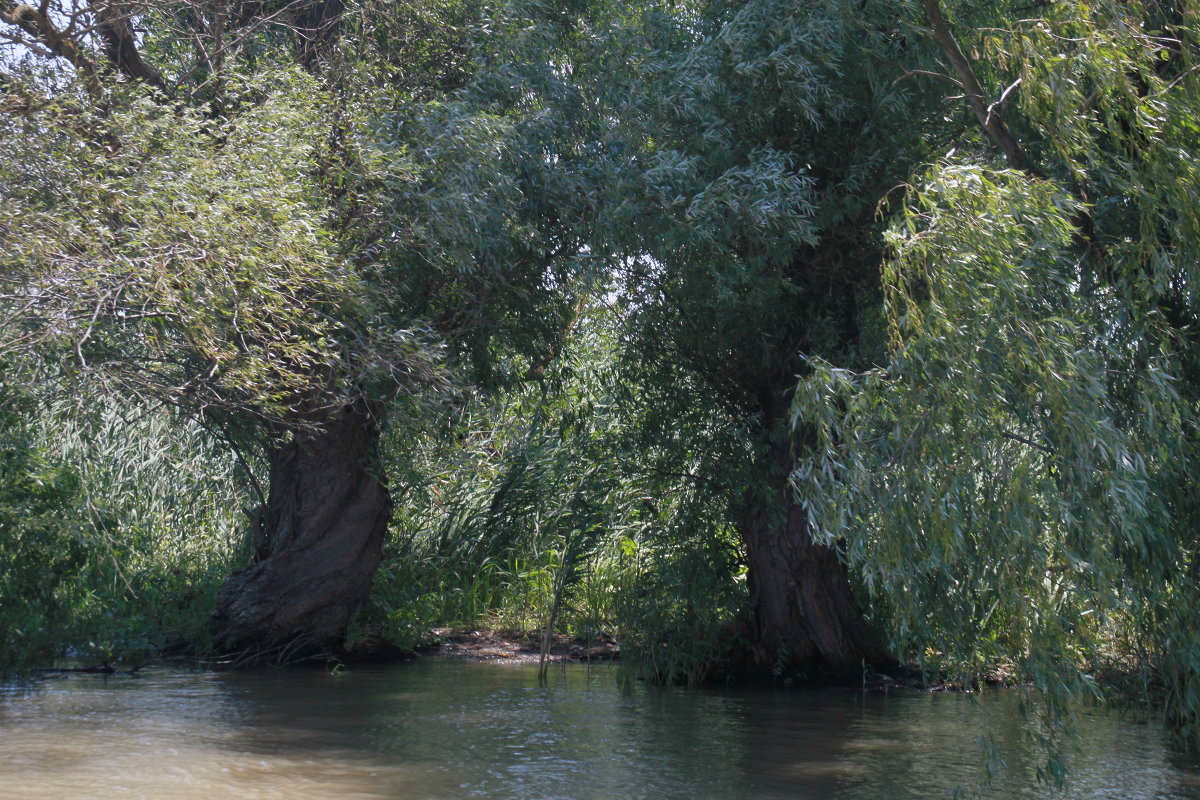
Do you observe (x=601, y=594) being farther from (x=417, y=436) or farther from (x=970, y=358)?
(x=970, y=358)

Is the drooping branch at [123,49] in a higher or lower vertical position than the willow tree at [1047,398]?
higher

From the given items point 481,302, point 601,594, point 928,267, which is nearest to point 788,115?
point 481,302

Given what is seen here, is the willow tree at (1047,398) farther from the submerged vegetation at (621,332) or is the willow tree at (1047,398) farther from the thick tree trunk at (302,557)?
the thick tree trunk at (302,557)

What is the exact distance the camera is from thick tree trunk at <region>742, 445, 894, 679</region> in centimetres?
1130

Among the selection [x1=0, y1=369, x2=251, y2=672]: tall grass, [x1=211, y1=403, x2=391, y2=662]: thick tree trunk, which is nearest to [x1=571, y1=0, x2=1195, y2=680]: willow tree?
[x1=211, y1=403, x2=391, y2=662]: thick tree trunk

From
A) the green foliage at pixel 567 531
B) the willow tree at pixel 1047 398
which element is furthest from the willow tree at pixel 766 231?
the willow tree at pixel 1047 398

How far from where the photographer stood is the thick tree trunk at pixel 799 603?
1130cm

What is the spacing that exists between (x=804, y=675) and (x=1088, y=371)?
6.08 meters

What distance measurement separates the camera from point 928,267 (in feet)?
20.9

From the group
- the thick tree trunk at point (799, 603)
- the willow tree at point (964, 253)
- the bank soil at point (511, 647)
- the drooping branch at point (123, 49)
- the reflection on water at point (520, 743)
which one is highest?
the drooping branch at point (123, 49)

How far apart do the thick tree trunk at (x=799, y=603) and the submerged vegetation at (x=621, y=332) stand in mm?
41

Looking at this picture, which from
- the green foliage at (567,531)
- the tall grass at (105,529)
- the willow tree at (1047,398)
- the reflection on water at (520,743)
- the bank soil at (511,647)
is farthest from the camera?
the bank soil at (511,647)

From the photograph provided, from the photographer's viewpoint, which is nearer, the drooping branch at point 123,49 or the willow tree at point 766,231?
the willow tree at point 766,231

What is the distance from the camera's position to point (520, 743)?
8.65m
